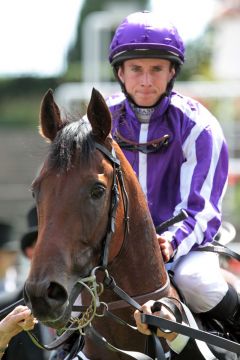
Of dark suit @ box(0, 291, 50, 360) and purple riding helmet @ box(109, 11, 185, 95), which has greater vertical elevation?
purple riding helmet @ box(109, 11, 185, 95)

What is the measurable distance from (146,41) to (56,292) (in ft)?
5.41

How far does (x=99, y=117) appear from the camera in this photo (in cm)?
446

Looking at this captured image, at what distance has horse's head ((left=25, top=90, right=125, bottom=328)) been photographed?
160 inches

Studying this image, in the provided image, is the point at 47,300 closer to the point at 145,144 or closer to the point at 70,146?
the point at 70,146

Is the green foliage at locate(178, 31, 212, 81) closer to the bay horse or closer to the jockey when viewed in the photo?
the jockey

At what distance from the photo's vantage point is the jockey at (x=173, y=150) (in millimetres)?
4980

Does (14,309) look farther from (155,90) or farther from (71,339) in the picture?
(155,90)

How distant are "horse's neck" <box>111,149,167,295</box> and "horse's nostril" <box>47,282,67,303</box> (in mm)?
573

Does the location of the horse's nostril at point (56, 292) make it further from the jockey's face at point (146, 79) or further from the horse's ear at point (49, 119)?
the jockey's face at point (146, 79)

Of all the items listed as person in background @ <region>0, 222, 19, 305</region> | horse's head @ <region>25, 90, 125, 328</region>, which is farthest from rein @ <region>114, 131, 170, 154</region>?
person in background @ <region>0, 222, 19, 305</region>

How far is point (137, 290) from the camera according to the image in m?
4.71

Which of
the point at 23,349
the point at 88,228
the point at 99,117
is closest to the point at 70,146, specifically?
the point at 99,117

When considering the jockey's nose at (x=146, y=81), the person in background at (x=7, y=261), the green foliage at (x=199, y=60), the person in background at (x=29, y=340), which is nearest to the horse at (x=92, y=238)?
the jockey's nose at (x=146, y=81)

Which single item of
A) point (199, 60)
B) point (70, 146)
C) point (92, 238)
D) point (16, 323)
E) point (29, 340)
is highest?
point (70, 146)
